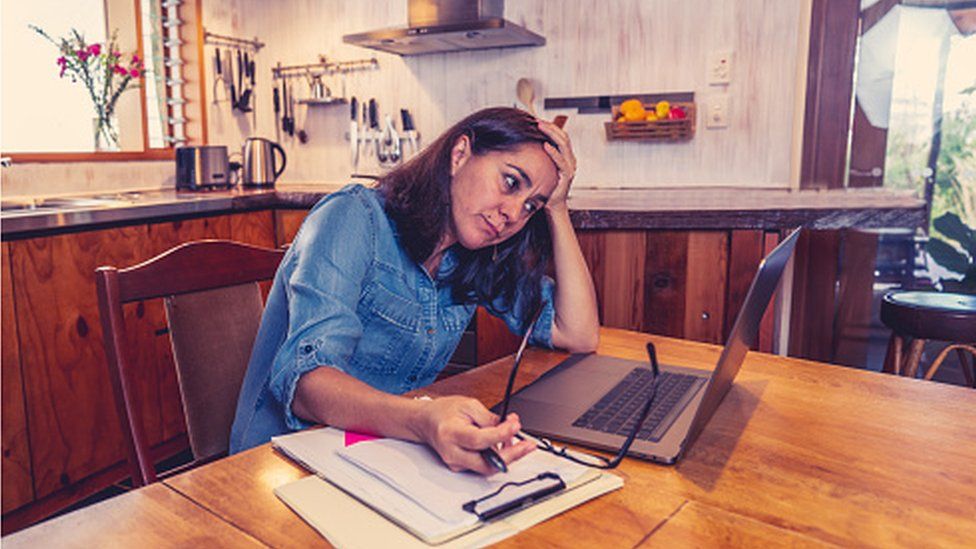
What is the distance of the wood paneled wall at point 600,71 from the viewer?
270 cm

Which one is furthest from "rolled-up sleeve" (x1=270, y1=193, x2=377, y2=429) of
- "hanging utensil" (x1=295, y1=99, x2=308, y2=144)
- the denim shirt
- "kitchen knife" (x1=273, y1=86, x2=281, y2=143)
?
"kitchen knife" (x1=273, y1=86, x2=281, y2=143)

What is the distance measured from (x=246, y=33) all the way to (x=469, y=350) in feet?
7.42

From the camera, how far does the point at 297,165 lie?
145 inches

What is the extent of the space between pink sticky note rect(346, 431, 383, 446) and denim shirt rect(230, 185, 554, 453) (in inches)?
4.7

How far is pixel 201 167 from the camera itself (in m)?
3.04

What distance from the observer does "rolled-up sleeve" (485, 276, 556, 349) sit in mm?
1258

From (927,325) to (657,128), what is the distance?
1162mm

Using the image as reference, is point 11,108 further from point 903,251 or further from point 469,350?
point 903,251

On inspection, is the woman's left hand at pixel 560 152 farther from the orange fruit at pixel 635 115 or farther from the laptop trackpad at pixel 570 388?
the orange fruit at pixel 635 115

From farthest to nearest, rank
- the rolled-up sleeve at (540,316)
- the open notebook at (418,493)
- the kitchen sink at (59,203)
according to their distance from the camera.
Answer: the kitchen sink at (59,203)
the rolled-up sleeve at (540,316)
the open notebook at (418,493)

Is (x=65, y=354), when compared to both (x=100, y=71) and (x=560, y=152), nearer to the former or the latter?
(x=100, y=71)

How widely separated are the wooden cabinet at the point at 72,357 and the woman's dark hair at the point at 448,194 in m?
1.32

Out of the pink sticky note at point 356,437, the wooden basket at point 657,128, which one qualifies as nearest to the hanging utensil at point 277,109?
the wooden basket at point 657,128

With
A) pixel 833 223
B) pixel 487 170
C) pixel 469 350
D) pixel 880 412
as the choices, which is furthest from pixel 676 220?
pixel 880 412
